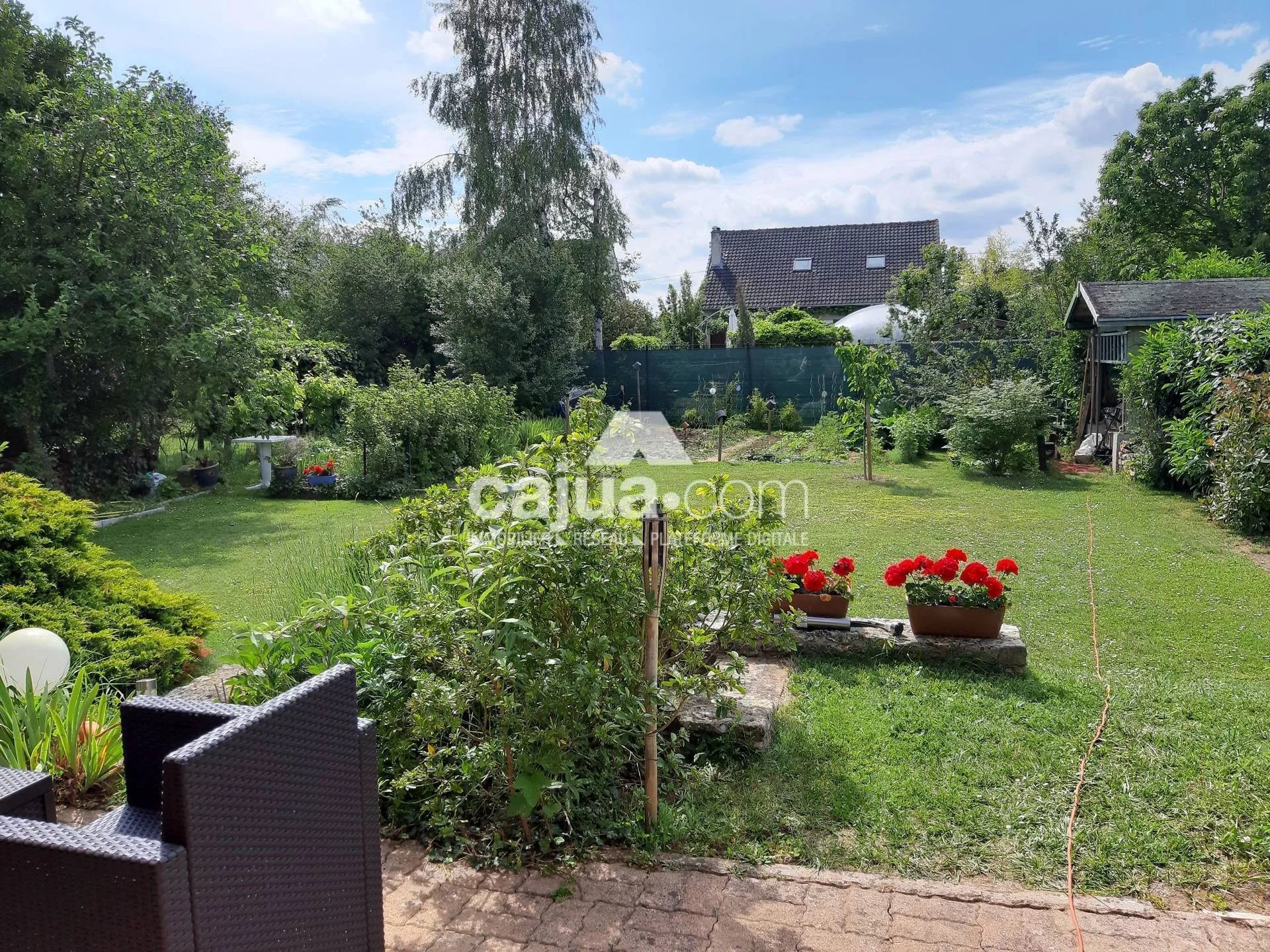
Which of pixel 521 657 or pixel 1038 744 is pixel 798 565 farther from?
pixel 521 657

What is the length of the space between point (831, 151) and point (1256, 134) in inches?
827

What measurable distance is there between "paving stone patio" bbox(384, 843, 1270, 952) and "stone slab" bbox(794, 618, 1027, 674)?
68.3 inches

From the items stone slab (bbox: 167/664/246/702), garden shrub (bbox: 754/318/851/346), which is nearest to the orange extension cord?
stone slab (bbox: 167/664/246/702)

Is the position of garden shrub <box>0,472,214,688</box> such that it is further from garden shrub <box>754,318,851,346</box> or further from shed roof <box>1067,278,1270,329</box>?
garden shrub <box>754,318,851,346</box>

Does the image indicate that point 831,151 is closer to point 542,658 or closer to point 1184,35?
point 1184,35

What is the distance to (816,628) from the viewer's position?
4.40 m

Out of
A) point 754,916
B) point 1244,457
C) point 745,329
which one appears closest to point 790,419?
point 745,329

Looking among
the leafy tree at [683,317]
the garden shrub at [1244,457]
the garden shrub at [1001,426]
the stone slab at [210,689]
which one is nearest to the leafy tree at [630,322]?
the leafy tree at [683,317]

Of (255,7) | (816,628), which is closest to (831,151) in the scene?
(255,7)

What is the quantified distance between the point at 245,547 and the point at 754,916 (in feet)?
21.3

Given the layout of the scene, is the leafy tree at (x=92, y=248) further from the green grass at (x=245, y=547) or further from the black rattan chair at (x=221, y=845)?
the black rattan chair at (x=221, y=845)

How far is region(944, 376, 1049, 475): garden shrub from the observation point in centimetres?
1045

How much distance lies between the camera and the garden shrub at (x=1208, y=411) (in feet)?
23.5

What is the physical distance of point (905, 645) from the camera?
14.0 ft
